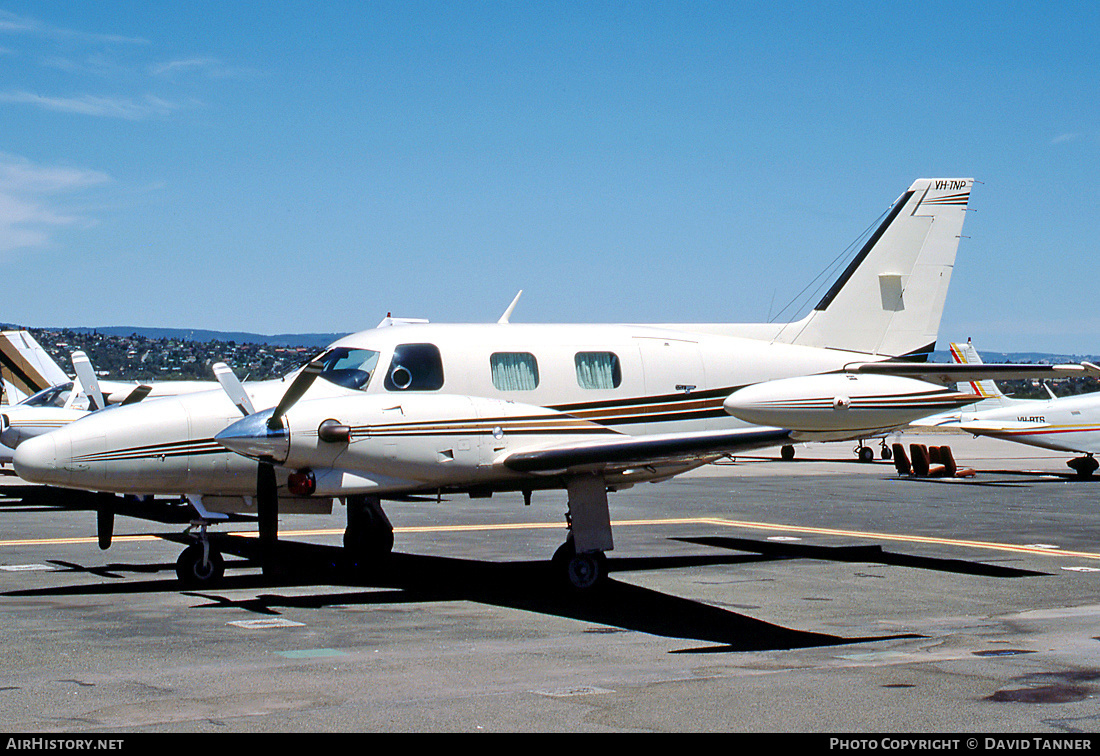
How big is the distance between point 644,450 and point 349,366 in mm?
3597

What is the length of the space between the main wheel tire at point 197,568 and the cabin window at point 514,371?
394cm

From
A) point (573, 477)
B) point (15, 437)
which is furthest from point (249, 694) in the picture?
point (15, 437)

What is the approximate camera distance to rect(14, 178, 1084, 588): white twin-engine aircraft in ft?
40.8

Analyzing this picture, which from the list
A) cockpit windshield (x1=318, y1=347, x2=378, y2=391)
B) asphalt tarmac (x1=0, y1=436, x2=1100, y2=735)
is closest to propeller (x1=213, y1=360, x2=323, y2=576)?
asphalt tarmac (x1=0, y1=436, x2=1100, y2=735)

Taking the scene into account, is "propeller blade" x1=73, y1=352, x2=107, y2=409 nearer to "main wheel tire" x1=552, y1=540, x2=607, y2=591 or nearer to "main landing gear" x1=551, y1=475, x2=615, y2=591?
"main landing gear" x1=551, y1=475, x2=615, y2=591

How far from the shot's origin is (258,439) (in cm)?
1198

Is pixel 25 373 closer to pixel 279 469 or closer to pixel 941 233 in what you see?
pixel 279 469

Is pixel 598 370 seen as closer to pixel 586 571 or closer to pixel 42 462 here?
pixel 586 571

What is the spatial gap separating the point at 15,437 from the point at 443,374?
14.7 m

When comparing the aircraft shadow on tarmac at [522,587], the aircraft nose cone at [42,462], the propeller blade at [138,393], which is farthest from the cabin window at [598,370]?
the aircraft nose cone at [42,462]

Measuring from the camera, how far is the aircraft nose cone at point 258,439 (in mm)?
11992

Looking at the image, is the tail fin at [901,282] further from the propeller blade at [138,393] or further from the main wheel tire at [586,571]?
the propeller blade at [138,393]

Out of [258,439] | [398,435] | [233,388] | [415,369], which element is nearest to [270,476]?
[258,439]

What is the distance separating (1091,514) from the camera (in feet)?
78.4
